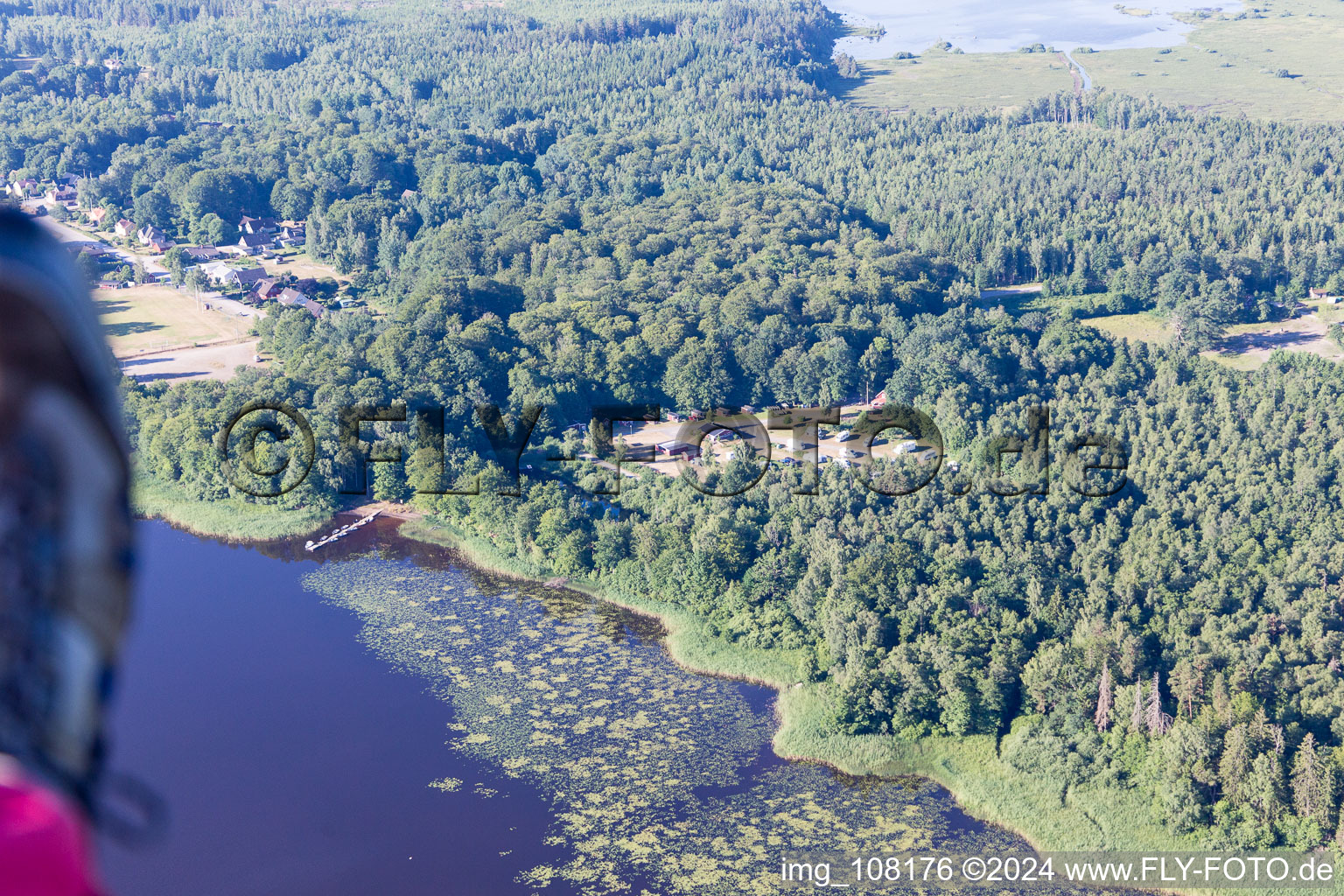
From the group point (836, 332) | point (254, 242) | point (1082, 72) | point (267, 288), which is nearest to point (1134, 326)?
point (836, 332)

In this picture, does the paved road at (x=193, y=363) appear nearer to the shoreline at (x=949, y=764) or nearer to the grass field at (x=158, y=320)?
the grass field at (x=158, y=320)

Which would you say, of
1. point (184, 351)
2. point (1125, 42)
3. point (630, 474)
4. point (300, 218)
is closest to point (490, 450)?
point (630, 474)

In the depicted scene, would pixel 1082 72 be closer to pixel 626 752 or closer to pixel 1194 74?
pixel 1194 74

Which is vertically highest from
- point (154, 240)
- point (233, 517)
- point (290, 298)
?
point (154, 240)

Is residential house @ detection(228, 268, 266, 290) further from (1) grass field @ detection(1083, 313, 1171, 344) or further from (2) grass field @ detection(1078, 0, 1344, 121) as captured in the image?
(2) grass field @ detection(1078, 0, 1344, 121)

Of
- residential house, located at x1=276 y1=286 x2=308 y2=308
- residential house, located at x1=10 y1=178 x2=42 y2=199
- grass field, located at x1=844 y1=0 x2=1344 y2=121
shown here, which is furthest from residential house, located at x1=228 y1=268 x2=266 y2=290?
grass field, located at x1=844 y1=0 x2=1344 y2=121

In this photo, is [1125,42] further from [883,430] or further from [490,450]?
[490,450]
